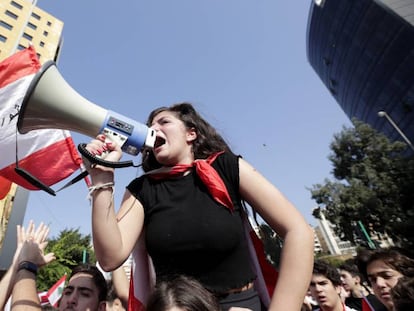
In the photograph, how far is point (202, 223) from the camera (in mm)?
1042

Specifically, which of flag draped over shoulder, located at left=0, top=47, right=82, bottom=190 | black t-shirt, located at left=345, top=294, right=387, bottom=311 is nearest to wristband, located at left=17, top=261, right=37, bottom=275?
flag draped over shoulder, located at left=0, top=47, right=82, bottom=190

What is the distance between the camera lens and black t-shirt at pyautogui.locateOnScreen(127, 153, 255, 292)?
102cm

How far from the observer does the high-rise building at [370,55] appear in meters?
25.6

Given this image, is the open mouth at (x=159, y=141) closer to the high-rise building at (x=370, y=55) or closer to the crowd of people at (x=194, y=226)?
the crowd of people at (x=194, y=226)

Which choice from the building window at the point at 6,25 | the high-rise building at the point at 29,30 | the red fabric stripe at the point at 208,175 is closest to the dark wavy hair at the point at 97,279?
the red fabric stripe at the point at 208,175

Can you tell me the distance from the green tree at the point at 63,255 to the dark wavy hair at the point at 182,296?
16.5 metres

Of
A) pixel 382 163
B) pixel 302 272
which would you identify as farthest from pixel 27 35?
pixel 302 272

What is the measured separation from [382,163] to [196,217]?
682 inches

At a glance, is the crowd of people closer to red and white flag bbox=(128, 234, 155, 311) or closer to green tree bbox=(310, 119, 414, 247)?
red and white flag bbox=(128, 234, 155, 311)

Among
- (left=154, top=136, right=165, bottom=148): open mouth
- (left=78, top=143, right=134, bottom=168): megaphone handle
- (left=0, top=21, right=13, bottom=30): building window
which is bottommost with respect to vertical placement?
(left=78, top=143, right=134, bottom=168): megaphone handle

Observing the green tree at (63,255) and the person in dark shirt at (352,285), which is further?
the green tree at (63,255)

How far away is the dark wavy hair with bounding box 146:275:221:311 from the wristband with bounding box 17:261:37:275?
3.13 feet

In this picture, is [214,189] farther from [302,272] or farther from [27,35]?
[27,35]

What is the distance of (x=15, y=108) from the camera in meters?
3.56
